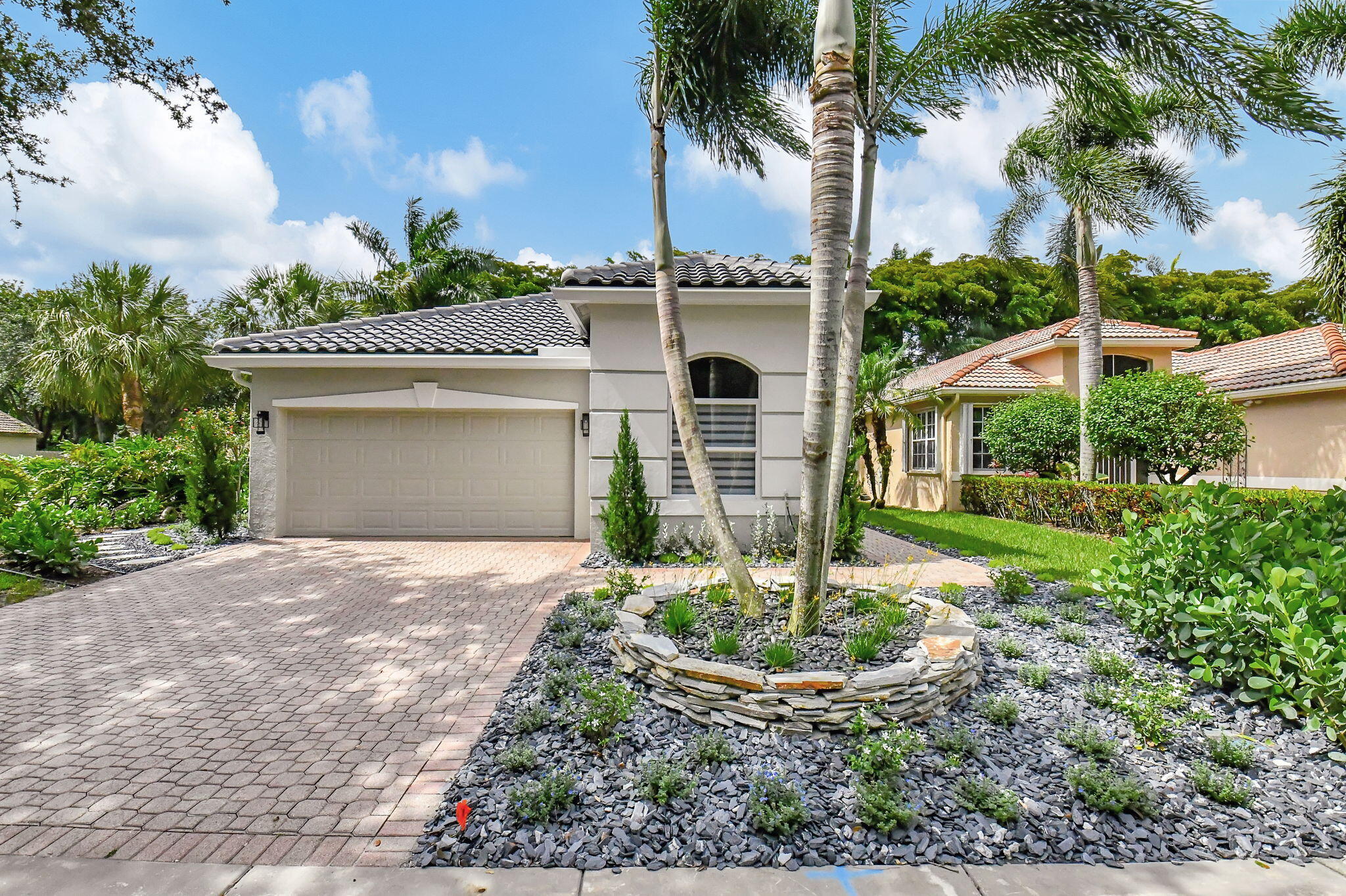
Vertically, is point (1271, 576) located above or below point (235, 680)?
above

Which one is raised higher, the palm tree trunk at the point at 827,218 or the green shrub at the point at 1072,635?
the palm tree trunk at the point at 827,218

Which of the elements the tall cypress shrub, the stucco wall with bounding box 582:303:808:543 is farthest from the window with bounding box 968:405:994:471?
the tall cypress shrub

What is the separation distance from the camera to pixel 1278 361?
14547mm

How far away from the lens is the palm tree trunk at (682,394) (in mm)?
4711

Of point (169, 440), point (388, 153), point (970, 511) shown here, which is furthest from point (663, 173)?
point (970, 511)

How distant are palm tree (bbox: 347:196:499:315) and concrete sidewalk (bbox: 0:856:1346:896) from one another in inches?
894

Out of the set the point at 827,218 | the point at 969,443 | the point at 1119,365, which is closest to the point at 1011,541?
the point at 969,443

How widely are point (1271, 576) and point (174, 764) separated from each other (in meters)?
6.19

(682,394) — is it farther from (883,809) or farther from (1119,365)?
(1119,365)

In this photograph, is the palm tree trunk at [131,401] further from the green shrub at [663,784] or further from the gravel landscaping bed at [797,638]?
the green shrub at [663,784]

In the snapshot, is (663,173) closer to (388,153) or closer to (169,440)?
(388,153)

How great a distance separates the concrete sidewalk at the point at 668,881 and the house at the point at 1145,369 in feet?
45.8

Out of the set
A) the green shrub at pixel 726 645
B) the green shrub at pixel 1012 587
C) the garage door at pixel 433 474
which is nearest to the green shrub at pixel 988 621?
the green shrub at pixel 1012 587

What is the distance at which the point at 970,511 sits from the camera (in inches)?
621
